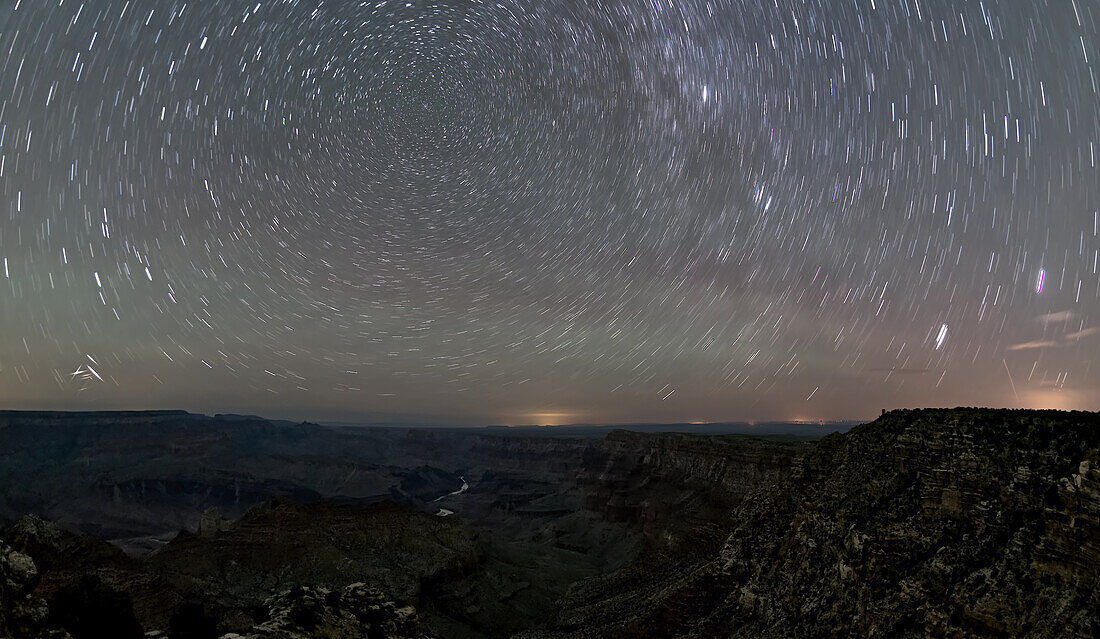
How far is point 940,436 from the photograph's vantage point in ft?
85.3

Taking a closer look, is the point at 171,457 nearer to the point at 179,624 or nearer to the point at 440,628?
the point at 440,628

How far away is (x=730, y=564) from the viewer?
32.8 meters

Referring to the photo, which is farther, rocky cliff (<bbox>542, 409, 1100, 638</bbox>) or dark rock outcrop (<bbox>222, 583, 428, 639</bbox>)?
rocky cliff (<bbox>542, 409, 1100, 638</bbox>)

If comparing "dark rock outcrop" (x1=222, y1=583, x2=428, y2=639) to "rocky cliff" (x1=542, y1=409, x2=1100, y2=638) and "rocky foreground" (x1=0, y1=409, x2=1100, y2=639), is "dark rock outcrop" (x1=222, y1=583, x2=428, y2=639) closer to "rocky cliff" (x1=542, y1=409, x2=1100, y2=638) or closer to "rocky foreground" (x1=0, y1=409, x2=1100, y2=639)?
"rocky foreground" (x1=0, y1=409, x2=1100, y2=639)

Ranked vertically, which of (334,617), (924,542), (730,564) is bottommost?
(730,564)

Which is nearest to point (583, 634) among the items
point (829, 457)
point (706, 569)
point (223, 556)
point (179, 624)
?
point (706, 569)

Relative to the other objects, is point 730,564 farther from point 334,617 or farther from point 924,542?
point 334,617

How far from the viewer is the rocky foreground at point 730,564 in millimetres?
18328

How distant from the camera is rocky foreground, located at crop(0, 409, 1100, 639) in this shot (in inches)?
722

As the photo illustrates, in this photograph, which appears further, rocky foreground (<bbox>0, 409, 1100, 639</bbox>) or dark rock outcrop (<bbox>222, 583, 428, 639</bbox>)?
rocky foreground (<bbox>0, 409, 1100, 639</bbox>)

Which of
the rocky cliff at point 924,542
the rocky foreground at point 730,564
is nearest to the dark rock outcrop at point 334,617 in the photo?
the rocky foreground at point 730,564

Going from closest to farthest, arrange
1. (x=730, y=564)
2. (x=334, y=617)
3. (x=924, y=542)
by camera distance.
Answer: (x=334, y=617)
(x=924, y=542)
(x=730, y=564)

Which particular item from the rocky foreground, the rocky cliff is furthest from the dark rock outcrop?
the rocky cliff

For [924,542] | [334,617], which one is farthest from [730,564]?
[334,617]
